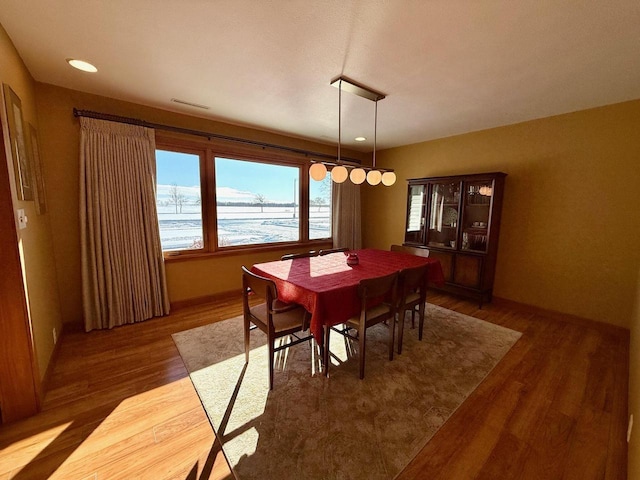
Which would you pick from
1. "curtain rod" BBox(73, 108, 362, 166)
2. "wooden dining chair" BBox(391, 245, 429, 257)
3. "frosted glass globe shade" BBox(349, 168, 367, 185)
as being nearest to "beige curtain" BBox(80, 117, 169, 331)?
"curtain rod" BBox(73, 108, 362, 166)

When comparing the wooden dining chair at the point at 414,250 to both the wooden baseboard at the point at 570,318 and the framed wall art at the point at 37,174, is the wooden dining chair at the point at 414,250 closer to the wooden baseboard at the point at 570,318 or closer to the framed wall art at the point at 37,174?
the wooden baseboard at the point at 570,318

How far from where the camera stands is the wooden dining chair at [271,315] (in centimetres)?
192

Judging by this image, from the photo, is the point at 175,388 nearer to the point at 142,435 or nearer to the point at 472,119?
the point at 142,435

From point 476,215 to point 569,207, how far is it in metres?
0.95

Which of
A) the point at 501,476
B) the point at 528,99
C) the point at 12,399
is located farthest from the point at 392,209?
the point at 12,399

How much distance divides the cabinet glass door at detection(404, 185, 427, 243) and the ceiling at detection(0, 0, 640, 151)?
1430mm

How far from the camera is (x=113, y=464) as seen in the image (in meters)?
1.42

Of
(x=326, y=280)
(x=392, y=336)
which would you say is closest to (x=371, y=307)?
(x=392, y=336)

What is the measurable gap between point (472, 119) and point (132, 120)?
400 centimetres

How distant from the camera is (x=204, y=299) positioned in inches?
143

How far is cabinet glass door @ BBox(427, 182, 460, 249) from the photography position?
12.6ft

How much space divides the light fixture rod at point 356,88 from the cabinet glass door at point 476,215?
188 centimetres

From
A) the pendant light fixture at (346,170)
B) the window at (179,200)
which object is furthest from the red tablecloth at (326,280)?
the window at (179,200)

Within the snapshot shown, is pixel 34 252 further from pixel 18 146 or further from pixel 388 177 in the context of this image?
pixel 388 177
